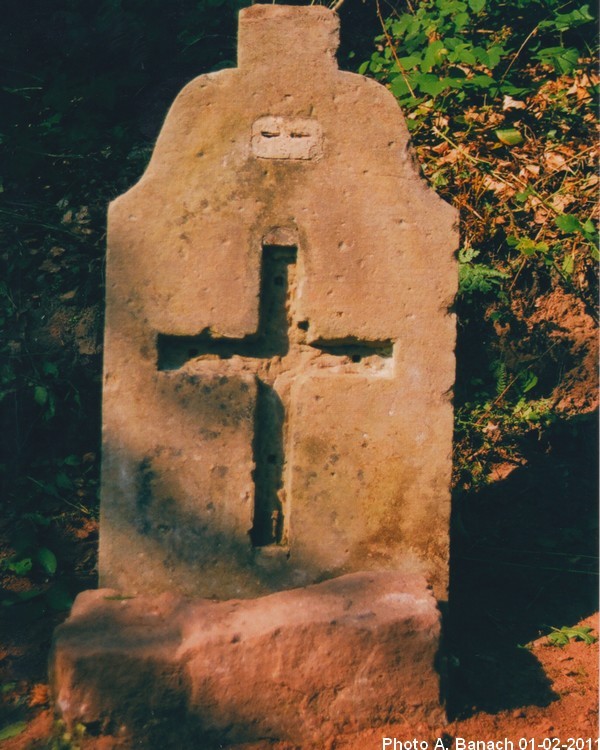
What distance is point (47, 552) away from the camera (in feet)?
9.45

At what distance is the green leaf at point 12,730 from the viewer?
2.02 meters

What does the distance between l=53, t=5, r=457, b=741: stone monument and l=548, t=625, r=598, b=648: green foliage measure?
745 millimetres

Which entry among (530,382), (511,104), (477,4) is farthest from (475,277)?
(477,4)

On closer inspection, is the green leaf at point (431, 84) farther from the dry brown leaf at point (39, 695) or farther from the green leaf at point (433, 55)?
the dry brown leaf at point (39, 695)

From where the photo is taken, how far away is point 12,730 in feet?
6.66

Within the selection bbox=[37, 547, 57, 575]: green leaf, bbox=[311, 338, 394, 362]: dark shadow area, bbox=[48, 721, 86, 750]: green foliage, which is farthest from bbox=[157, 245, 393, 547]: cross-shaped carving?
bbox=[37, 547, 57, 575]: green leaf

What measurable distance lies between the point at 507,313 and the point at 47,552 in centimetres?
242

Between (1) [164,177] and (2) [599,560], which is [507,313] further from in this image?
(1) [164,177]

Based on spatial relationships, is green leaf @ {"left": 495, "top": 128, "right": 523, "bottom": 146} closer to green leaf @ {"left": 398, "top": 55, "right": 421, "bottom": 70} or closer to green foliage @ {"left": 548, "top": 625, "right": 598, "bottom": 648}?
green leaf @ {"left": 398, "top": 55, "right": 421, "bottom": 70}

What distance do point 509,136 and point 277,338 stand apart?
2.39 meters

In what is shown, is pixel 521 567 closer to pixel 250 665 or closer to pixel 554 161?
pixel 250 665

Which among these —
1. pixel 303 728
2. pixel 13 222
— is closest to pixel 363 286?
pixel 303 728

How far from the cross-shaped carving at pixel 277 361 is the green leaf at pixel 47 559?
1.01 metres

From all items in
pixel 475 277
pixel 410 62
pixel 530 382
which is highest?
pixel 410 62
